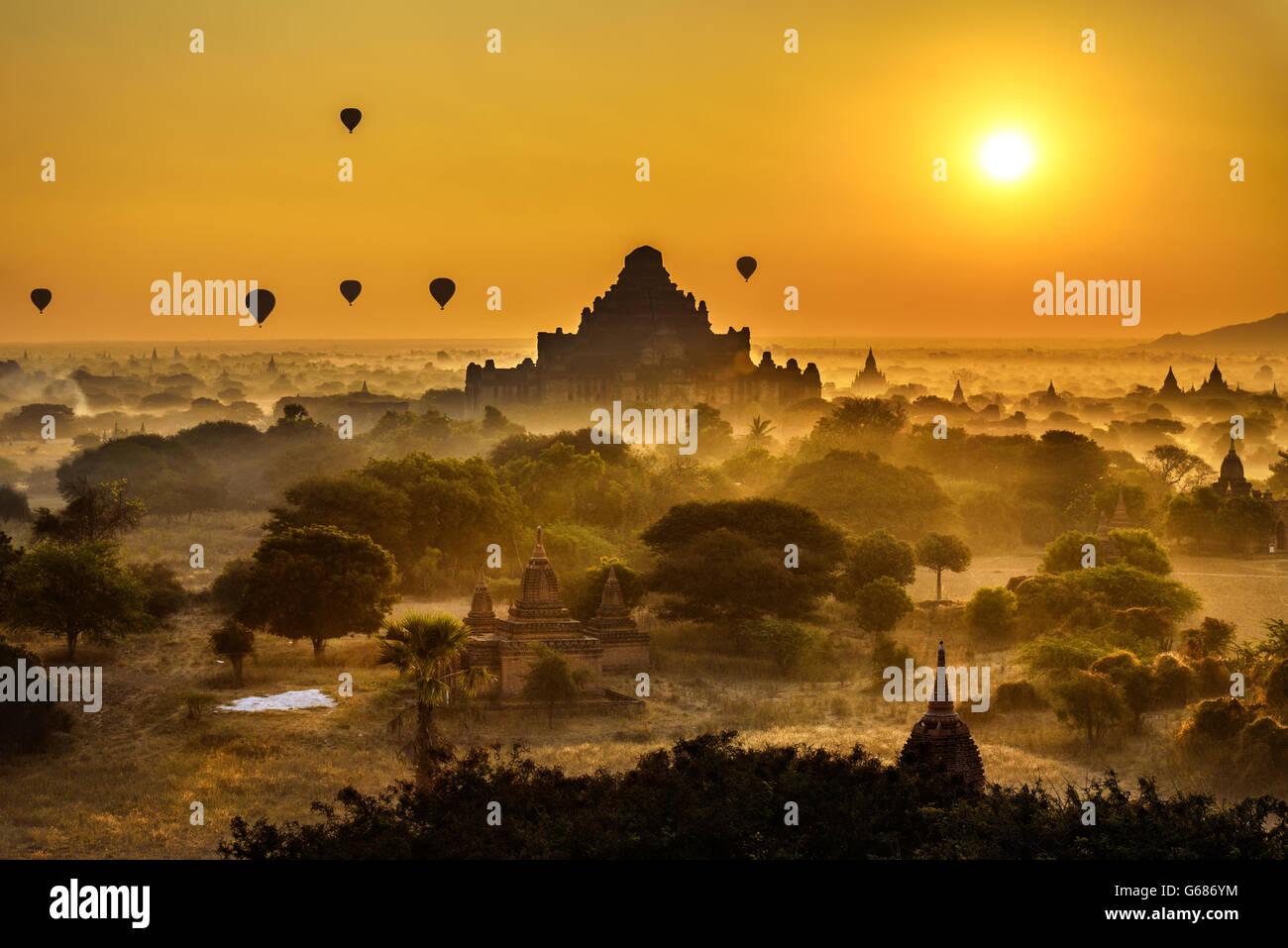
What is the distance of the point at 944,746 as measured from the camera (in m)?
30.4

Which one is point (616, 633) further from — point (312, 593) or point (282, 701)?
point (282, 701)

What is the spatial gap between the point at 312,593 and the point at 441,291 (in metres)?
43.2

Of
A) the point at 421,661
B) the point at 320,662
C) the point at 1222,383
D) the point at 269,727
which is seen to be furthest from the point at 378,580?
the point at 1222,383

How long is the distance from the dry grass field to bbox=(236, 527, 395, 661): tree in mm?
1002

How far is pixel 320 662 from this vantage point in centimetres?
4919

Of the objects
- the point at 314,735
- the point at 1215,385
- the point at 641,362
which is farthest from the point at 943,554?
the point at 1215,385

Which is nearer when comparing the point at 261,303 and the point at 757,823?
the point at 757,823

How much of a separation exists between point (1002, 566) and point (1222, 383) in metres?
111

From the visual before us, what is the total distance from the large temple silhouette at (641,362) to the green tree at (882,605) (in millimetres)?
106740

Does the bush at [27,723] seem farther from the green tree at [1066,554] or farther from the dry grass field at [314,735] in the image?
the green tree at [1066,554]

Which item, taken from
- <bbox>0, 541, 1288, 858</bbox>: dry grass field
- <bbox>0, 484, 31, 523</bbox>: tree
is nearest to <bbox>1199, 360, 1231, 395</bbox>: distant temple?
<bbox>0, 484, 31, 523</bbox>: tree

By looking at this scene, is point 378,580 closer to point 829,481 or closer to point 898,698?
point 898,698

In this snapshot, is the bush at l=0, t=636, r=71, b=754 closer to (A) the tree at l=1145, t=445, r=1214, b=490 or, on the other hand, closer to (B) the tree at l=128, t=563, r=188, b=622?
(B) the tree at l=128, t=563, r=188, b=622
